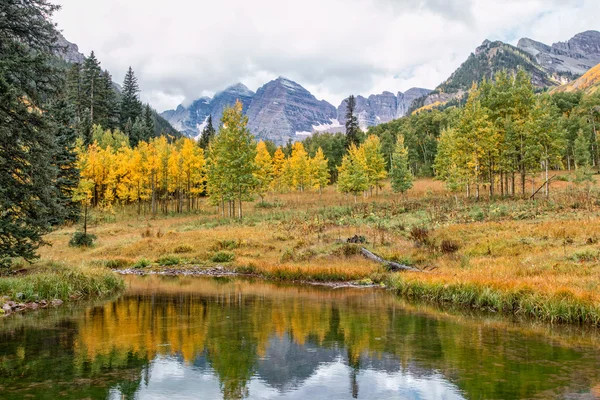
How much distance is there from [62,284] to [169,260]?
43.3 ft

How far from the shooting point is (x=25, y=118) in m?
17.4

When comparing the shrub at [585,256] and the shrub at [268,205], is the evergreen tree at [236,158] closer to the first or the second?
the shrub at [268,205]

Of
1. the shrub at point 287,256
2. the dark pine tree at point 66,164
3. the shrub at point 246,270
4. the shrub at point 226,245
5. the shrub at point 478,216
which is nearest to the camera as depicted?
the shrub at point 246,270

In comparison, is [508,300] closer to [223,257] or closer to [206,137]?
[223,257]

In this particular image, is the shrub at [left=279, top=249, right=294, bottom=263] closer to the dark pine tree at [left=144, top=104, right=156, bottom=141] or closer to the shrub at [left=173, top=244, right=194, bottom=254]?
the shrub at [left=173, top=244, right=194, bottom=254]

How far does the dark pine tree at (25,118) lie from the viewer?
1691cm

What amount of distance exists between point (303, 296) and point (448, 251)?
35.9ft

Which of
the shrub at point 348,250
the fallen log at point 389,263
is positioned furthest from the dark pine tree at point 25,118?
the fallen log at point 389,263

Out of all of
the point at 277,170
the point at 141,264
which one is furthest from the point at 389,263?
the point at 277,170

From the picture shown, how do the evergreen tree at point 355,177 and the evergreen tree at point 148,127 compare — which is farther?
the evergreen tree at point 148,127

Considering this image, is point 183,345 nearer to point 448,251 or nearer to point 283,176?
point 448,251

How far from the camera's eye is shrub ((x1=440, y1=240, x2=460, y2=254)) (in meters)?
25.9

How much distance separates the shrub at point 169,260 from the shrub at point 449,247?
735 inches

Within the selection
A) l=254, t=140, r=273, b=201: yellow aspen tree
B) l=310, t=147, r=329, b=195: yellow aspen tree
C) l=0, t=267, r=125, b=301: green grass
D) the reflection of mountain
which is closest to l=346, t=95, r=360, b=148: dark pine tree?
l=254, t=140, r=273, b=201: yellow aspen tree
